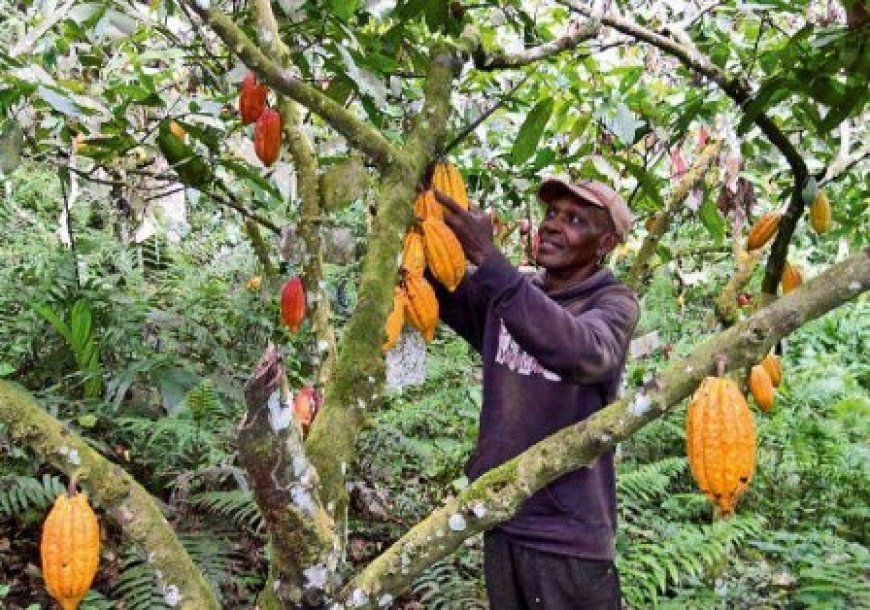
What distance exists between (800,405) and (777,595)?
1.90m

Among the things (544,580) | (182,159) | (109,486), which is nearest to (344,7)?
(182,159)

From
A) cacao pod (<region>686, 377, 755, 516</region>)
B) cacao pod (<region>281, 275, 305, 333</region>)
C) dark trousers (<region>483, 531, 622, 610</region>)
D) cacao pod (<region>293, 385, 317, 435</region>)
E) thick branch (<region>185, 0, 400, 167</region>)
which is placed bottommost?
dark trousers (<region>483, 531, 622, 610</region>)

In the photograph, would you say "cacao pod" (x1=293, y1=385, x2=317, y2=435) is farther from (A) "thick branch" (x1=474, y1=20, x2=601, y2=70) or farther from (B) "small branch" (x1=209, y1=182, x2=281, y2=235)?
(A) "thick branch" (x1=474, y1=20, x2=601, y2=70)

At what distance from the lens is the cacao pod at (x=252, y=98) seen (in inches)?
80.0

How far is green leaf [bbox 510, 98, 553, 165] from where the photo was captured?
81.7 inches

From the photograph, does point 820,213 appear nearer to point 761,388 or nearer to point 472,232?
point 761,388

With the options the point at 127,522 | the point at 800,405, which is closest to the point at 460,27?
the point at 127,522

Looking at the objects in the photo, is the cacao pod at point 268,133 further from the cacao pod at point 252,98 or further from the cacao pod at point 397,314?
the cacao pod at point 397,314

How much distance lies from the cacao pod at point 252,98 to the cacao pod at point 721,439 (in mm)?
1270

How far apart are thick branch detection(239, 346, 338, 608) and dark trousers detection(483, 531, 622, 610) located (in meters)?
0.87

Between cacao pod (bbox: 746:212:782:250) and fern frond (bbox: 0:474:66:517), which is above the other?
cacao pod (bbox: 746:212:782:250)

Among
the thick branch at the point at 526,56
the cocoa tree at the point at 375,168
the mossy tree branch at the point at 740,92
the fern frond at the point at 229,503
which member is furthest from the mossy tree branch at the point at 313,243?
the fern frond at the point at 229,503

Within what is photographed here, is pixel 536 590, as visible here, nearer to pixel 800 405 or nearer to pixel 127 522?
pixel 127 522

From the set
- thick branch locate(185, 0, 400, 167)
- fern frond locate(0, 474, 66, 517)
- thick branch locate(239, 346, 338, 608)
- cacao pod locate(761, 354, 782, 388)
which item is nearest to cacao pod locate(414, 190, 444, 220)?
thick branch locate(185, 0, 400, 167)
